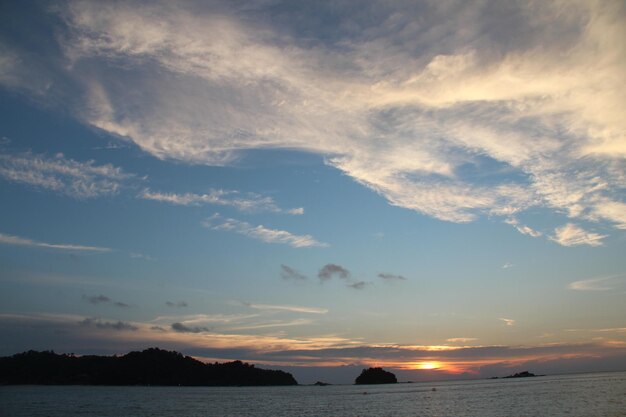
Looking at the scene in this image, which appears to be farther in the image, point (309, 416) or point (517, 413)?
point (309, 416)

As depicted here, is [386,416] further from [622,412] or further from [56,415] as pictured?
[56,415]

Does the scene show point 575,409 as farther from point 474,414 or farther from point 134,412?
point 134,412

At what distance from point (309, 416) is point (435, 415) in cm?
3289

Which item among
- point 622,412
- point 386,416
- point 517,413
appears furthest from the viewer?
point 386,416

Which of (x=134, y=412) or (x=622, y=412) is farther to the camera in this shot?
(x=134, y=412)

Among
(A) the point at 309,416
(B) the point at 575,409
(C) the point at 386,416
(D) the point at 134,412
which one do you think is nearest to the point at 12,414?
(D) the point at 134,412

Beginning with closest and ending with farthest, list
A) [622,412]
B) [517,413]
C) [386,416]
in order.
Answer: [622,412] → [517,413] → [386,416]

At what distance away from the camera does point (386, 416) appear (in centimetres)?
12281

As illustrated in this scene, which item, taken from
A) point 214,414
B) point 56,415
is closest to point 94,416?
point 56,415

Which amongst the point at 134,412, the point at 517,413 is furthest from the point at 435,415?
the point at 134,412

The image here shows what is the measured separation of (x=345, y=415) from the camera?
414ft

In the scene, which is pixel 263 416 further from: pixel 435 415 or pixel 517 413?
pixel 517 413

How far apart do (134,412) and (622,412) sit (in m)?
121

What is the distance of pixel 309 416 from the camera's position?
124 m
